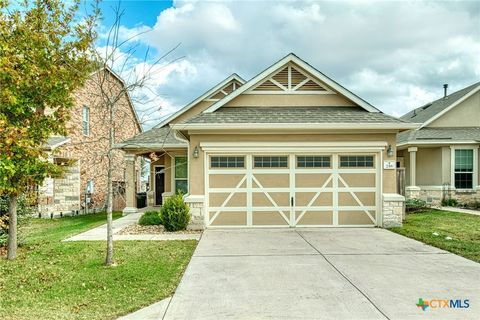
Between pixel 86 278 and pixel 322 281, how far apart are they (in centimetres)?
393

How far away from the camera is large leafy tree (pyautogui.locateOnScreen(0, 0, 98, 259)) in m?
7.13

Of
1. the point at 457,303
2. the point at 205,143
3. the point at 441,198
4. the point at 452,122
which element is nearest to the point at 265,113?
the point at 205,143

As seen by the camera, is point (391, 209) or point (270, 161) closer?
point (391, 209)

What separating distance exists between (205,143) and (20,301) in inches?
274

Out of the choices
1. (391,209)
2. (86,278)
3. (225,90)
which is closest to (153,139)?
(225,90)

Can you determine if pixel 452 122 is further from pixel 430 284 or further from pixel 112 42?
pixel 112 42

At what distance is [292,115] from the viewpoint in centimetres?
1152

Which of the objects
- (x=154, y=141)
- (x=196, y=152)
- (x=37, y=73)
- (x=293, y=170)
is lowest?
(x=293, y=170)

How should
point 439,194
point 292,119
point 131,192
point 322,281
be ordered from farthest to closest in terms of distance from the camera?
point 439,194, point 131,192, point 292,119, point 322,281

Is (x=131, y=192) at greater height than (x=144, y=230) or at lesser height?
greater

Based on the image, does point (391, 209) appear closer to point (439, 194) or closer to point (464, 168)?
point (439, 194)

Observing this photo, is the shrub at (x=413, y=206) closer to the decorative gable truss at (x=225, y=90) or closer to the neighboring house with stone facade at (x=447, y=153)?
the neighboring house with stone facade at (x=447, y=153)

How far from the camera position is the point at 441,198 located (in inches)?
690

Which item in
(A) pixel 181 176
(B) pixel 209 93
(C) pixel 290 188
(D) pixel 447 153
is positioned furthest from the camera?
(D) pixel 447 153
